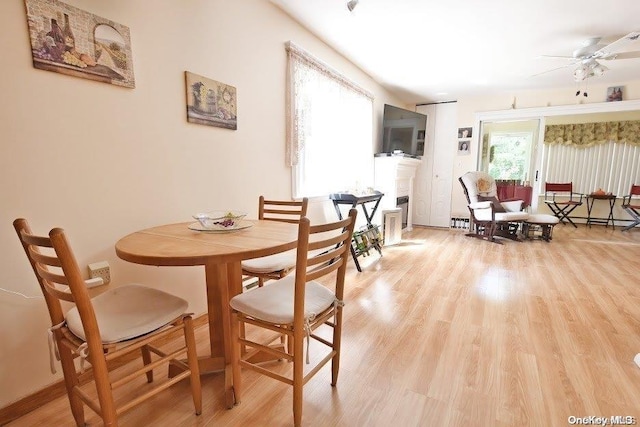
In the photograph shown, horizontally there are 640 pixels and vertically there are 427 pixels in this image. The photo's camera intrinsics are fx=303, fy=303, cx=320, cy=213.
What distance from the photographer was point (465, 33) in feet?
9.86

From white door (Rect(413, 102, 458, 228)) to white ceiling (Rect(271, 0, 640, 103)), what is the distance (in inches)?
49.2

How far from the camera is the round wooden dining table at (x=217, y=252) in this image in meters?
1.08

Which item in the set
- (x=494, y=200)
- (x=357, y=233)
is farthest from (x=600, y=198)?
(x=357, y=233)

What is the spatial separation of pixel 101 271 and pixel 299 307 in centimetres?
110

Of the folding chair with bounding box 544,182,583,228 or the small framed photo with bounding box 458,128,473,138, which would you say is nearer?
the small framed photo with bounding box 458,128,473,138

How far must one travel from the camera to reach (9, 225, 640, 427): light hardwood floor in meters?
1.32

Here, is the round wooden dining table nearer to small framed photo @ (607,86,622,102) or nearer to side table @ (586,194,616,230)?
small framed photo @ (607,86,622,102)

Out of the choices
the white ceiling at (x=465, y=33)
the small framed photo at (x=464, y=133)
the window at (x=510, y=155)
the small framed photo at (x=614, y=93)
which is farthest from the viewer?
the window at (x=510, y=155)

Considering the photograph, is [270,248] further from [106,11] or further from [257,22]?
[257,22]

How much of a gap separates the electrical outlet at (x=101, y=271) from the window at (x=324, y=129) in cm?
167

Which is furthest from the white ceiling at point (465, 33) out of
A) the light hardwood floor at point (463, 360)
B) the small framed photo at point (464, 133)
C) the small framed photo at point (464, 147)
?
the light hardwood floor at point (463, 360)

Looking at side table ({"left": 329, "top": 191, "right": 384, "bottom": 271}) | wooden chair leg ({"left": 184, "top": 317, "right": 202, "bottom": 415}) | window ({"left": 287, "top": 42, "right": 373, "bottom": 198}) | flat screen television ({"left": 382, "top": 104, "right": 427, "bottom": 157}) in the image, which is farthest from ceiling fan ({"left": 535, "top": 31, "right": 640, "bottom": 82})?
wooden chair leg ({"left": 184, "top": 317, "right": 202, "bottom": 415})

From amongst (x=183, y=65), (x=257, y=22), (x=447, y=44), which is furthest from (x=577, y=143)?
(x=183, y=65)

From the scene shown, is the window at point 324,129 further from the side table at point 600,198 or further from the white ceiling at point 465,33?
the side table at point 600,198
